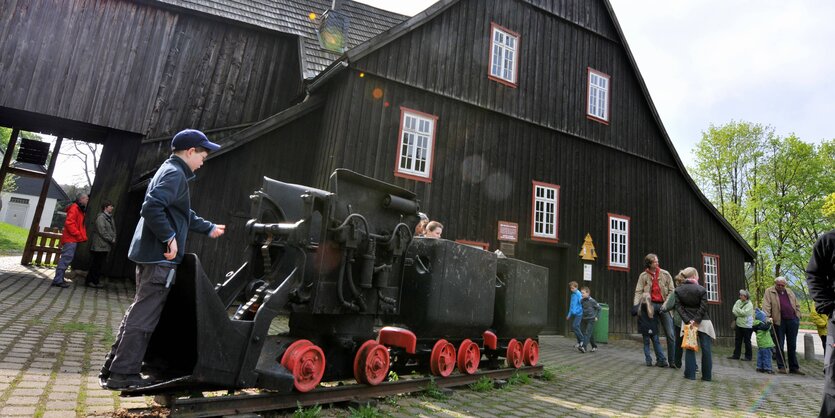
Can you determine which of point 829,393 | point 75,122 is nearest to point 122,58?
point 75,122

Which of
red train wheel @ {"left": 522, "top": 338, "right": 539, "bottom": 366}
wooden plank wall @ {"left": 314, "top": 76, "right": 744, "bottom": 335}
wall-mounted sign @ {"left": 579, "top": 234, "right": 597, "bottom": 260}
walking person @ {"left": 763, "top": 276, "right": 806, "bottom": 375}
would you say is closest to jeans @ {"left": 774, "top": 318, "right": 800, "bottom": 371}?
walking person @ {"left": 763, "top": 276, "right": 806, "bottom": 375}

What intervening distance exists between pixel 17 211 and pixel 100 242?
5574 cm

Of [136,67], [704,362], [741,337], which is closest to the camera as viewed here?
[704,362]

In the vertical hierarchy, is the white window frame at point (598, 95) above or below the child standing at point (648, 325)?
above

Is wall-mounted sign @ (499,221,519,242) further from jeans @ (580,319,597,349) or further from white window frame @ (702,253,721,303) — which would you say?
white window frame @ (702,253,721,303)

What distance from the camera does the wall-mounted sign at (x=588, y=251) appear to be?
1361 cm

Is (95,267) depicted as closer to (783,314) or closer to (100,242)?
(100,242)

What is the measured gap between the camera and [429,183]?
11.5 meters

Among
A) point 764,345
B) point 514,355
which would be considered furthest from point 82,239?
point 764,345

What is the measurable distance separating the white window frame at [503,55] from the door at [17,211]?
60.8m

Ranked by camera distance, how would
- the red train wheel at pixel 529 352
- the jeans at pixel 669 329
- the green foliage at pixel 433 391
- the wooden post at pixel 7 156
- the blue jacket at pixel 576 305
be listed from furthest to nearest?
the wooden post at pixel 7 156, the blue jacket at pixel 576 305, the jeans at pixel 669 329, the red train wheel at pixel 529 352, the green foliage at pixel 433 391

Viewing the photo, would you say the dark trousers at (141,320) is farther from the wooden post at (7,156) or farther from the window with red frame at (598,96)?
the wooden post at (7,156)

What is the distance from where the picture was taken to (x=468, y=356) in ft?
17.5

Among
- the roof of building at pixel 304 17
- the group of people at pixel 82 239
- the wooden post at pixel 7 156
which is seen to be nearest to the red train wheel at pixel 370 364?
the group of people at pixel 82 239
